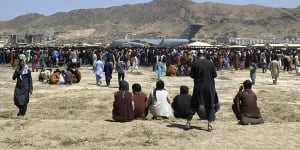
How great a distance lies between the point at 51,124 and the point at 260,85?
488 inches

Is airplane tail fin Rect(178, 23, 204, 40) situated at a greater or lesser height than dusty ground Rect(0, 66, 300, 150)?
greater

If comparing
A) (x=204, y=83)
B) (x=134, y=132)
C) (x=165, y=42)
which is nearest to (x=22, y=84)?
Result: (x=134, y=132)

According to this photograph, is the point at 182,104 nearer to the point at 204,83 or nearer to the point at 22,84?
the point at 204,83

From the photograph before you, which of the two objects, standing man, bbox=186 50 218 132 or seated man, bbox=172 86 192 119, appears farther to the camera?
seated man, bbox=172 86 192 119

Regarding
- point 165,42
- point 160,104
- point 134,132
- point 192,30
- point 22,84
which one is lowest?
point 134,132

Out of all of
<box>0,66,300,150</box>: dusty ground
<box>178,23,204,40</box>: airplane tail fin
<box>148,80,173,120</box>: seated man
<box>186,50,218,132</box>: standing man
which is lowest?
<box>0,66,300,150</box>: dusty ground

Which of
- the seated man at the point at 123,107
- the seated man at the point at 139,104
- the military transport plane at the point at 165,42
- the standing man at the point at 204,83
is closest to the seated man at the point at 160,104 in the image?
the seated man at the point at 139,104

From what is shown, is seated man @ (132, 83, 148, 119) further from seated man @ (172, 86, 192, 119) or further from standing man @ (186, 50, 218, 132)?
standing man @ (186, 50, 218, 132)

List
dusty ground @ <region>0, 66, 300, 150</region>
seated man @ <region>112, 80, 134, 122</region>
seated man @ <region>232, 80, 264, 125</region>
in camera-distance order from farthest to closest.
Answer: seated man @ <region>112, 80, 134, 122</region> < seated man @ <region>232, 80, 264, 125</region> < dusty ground @ <region>0, 66, 300, 150</region>

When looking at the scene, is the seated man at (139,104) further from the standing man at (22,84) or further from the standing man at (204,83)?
the standing man at (22,84)

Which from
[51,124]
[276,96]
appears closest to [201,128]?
[51,124]

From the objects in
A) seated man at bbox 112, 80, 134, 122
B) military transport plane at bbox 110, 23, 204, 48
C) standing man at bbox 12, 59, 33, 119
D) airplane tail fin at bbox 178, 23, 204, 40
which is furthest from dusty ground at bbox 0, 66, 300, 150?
airplane tail fin at bbox 178, 23, 204, 40

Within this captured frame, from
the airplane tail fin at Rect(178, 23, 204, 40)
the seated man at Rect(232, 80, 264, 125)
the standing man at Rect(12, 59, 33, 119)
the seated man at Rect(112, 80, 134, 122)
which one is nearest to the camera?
the seated man at Rect(232, 80, 264, 125)

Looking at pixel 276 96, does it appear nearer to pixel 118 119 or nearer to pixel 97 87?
A: pixel 97 87
